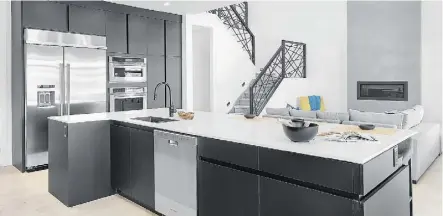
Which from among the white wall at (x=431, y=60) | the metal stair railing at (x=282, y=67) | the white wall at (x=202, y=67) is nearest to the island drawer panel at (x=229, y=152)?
the white wall at (x=431, y=60)

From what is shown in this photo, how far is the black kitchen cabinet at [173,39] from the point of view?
6.61 meters

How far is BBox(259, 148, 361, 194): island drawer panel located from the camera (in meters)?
1.85

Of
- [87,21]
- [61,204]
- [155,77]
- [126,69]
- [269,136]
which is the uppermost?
[87,21]

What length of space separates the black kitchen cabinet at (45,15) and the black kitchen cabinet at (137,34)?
3.63 ft

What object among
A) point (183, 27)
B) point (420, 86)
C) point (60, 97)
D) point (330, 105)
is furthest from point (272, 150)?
point (330, 105)

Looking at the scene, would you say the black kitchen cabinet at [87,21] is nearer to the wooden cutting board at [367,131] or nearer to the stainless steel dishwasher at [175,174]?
the stainless steel dishwasher at [175,174]

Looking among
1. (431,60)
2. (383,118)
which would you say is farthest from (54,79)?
(431,60)

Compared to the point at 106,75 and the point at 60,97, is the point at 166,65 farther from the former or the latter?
the point at 60,97

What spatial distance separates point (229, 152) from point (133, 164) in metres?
1.32

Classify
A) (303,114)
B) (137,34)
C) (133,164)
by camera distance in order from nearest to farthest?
(133,164), (303,114), (137,34)

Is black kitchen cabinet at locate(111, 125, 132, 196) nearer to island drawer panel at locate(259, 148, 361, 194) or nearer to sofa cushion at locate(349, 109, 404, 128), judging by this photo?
island drawer panel at locate(259, 148, 361, 194)

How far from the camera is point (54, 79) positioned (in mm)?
4980

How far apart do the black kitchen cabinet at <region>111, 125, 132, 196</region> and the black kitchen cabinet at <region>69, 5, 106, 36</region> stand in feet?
7.89

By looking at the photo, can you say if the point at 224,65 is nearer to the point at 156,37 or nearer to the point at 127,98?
the point at 156,37
